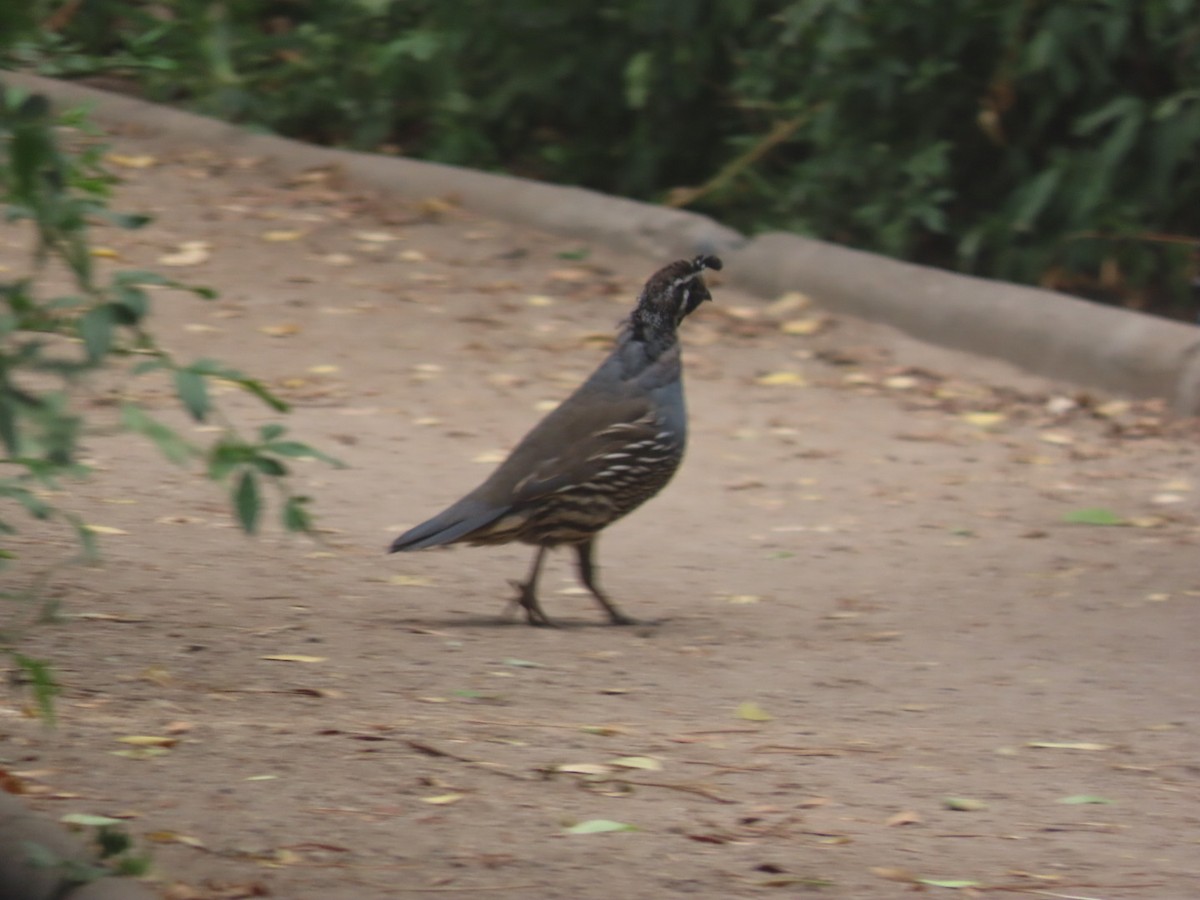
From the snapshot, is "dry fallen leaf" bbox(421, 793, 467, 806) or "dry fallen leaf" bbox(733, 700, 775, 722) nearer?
"dry fallen leaf" bbox(421, 793, 467, 806)

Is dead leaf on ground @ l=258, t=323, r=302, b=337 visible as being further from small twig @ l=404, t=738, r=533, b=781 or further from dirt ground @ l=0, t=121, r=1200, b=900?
small twig @ l=404, t=738, r=533, b=781

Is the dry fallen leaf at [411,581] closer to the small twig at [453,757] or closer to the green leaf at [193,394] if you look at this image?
the small twig at [453,757]

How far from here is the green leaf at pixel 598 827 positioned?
12.8ft

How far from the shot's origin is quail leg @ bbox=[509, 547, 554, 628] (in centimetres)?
594

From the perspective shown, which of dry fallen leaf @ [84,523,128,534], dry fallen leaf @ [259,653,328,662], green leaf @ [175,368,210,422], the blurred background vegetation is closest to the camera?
green leaf @ [175,368,210,422]

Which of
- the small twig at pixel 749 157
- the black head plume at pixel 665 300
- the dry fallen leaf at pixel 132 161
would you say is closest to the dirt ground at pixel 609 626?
the dry fallen leaf at pixel 132 161

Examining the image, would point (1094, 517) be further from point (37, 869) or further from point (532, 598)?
point (37, 869)

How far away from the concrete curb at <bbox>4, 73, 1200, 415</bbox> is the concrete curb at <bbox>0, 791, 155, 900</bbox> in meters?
5.40

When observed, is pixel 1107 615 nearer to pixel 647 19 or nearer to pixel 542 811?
pixel 542 811

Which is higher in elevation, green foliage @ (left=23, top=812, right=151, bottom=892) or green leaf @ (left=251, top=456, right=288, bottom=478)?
green leaf @ (left=251, top=456, right=288, bottom=478)

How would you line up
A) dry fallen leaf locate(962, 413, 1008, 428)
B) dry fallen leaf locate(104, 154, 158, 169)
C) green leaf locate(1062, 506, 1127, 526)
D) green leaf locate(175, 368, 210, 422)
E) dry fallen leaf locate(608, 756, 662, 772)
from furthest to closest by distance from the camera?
dry fallen leaf locate(104, 154, 158, 169) < dry fallen leaf locate(962, 413, 1008, 428) < green leaf locate(1062, 506, 1127, 526) < dry fallen leaf locate(608, 756, 662, 772) < green leaf locate(175, 368, 210, 422)

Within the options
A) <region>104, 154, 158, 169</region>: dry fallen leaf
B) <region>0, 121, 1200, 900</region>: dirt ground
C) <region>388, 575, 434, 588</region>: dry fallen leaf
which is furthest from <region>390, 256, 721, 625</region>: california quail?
<region>104, 154, 158, 169</region>: dry fallen leaf

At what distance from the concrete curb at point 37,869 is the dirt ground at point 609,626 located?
145 millimetres

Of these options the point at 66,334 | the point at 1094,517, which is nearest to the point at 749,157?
the point at 1094,517
